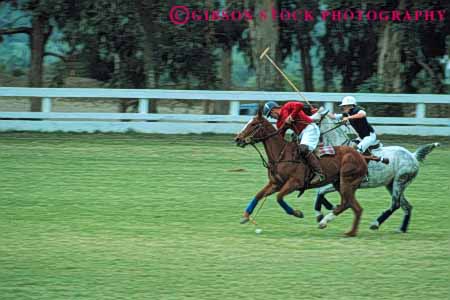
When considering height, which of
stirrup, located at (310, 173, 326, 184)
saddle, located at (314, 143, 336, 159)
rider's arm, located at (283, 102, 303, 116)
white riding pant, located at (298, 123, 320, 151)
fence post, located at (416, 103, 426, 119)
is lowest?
fence post, located at (416, 103, 426, 119)

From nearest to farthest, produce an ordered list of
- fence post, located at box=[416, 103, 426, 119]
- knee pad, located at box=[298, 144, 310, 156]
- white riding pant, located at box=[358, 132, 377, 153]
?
knee pad, located at box=[298, 144, 310, 156] → white riding pant, located at box=[358, 132, 377, 153] → fence post, located at box=[416, 103, 426, 119]

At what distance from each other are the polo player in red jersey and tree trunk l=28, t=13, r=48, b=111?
64.8 feet

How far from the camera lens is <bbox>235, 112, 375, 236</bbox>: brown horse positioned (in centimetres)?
1351

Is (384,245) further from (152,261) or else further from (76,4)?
(76,4)

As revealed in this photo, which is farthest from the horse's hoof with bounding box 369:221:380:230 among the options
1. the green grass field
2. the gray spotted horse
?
the green grass field

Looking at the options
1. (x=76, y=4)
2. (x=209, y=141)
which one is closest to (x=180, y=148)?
(x=209, y=141)

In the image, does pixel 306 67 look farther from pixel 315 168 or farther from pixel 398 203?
pixel 315 168

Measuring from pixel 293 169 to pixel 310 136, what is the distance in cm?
54

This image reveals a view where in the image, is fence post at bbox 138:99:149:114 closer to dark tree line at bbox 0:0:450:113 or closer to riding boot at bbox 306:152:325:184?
dark tree line at bbox 0:0:450:113

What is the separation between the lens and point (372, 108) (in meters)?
29.4

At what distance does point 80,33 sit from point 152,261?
75.9ft

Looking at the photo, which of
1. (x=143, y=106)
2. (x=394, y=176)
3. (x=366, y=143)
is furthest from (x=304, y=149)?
(x=143, y=106)

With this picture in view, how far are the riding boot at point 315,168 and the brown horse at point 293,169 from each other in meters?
0.06

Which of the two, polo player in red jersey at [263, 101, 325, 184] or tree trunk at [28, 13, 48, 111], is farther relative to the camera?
tree trunk at [28, 13, 48, 111]
